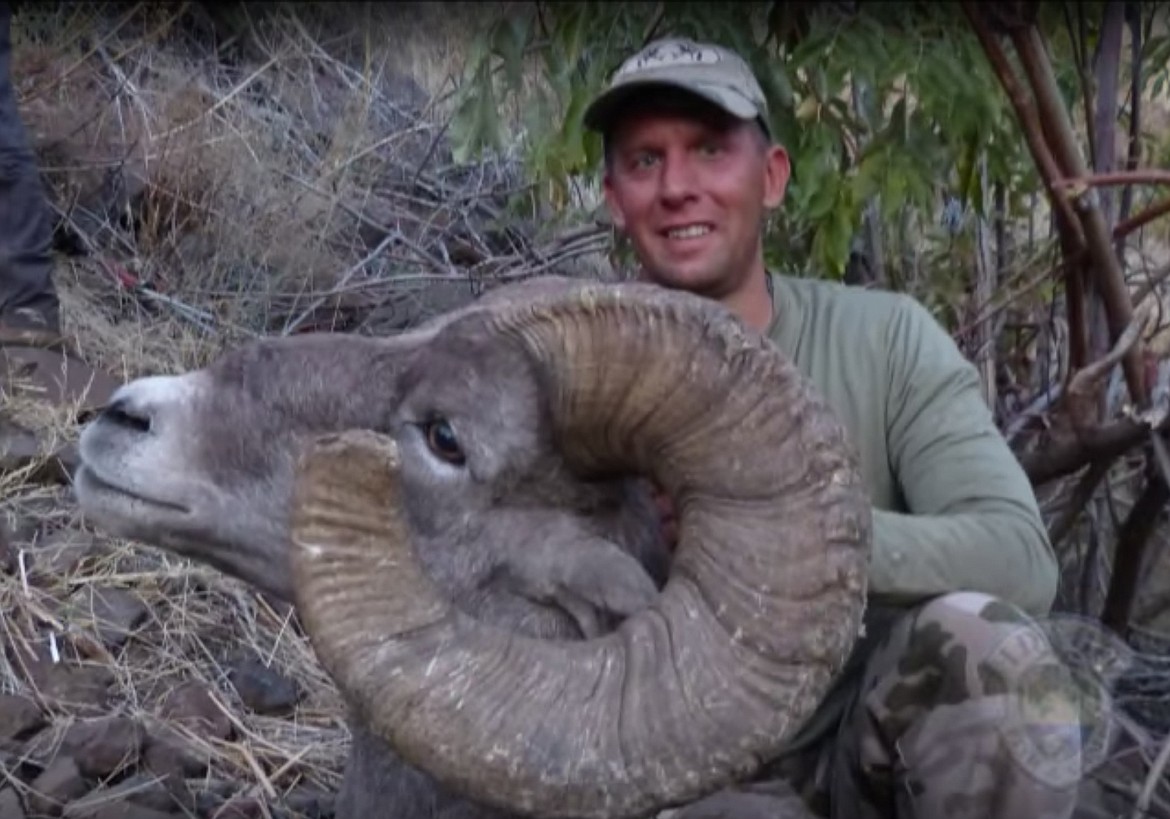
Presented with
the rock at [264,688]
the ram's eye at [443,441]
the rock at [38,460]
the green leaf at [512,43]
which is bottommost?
the rock at [264,688]

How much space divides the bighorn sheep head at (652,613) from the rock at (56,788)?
238 cm

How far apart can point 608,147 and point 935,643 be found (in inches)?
56.4

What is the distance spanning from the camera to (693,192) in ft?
14.1

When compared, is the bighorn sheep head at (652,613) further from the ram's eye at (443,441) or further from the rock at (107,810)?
the rock at (107,810)

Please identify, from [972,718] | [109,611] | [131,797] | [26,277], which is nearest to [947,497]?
[972,718]

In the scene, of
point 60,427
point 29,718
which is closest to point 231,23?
point 60,427

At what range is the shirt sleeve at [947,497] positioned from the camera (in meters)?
3.70

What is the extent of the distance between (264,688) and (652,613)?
Answer: 10.4 feet

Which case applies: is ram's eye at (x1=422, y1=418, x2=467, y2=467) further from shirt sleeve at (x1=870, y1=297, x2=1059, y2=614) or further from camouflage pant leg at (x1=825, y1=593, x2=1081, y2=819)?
camouflage pant leg at (x1=825, y1=593, x2=1081, y2=819)

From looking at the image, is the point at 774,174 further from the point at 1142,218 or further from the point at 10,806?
the point at 10,806

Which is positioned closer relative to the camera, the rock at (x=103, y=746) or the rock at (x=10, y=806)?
the rock at (x=10, y=806)

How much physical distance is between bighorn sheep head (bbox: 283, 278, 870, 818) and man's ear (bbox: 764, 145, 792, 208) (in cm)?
126

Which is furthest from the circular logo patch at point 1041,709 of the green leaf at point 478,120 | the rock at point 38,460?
the rock at point 38,460

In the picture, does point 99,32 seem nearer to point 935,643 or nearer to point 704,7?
point 704,7
